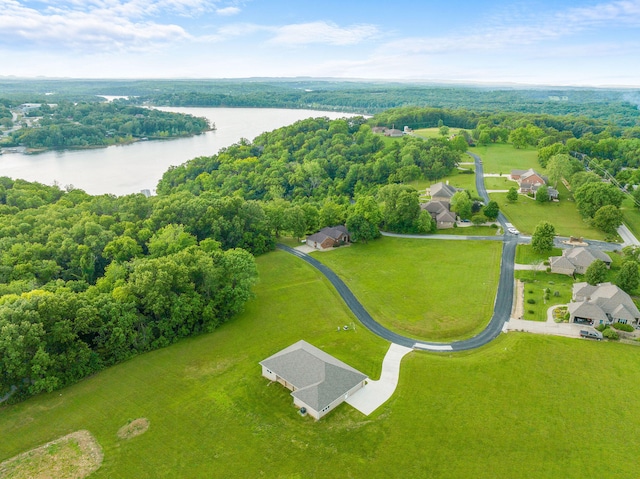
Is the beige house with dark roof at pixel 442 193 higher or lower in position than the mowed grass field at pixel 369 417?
higher

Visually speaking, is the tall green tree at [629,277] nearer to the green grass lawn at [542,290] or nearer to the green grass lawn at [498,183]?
the green grass lawn at [542,290]

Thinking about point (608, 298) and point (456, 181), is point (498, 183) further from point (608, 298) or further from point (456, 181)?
point (608, 298)

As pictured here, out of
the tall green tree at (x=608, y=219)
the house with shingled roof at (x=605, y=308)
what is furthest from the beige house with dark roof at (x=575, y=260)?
the tall green tree at (x=608, y=219)

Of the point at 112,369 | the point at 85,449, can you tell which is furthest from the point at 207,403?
the point at 112,369

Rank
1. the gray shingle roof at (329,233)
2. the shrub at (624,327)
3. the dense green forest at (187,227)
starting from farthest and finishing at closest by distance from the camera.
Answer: the gray shingle roof at (329,233) < the shrub at (624,327) < the dense green forest at (187,227)

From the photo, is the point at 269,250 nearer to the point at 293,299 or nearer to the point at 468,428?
the point at 293,299

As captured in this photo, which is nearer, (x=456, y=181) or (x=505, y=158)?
(x=456, y=181)

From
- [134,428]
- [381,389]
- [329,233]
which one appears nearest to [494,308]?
[381,389]
